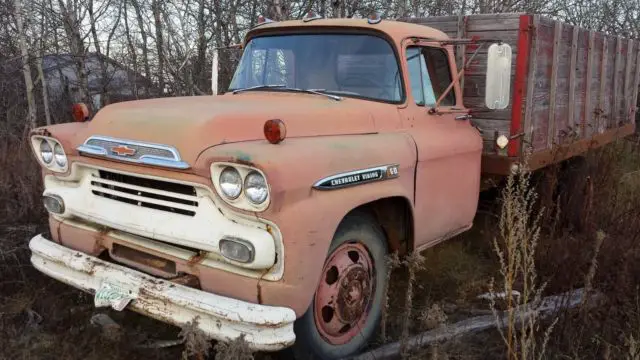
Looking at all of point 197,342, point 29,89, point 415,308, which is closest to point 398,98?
point 415,308

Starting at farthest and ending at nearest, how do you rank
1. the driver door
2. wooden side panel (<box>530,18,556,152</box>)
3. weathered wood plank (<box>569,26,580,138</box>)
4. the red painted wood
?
weathered wood plank (<box>569,26,580,138</box>), wooden side panel (<box>530,18,556,152</box>), the red painted wood, the driver door

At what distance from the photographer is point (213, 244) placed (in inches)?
107

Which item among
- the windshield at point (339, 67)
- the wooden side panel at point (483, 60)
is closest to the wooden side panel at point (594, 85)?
the wooden side panel at point (483, 60)

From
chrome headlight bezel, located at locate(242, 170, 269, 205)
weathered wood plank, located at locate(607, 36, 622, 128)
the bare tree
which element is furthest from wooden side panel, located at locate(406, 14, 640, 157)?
the bare tree

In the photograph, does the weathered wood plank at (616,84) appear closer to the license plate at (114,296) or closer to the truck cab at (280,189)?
the truck cab at (280,189)

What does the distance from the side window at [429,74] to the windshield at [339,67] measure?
0.20 metres

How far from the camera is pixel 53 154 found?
3.46 meters

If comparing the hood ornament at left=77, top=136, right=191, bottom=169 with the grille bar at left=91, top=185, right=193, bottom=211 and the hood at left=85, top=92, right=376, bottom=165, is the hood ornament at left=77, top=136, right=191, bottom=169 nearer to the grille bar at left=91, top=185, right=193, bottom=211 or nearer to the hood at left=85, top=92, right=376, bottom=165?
the hood at left=85, top=92, right=376, bottom=165

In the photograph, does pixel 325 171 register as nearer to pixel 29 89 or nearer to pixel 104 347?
pixel 104 347

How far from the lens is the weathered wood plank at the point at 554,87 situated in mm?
5152

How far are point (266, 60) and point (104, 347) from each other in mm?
2422

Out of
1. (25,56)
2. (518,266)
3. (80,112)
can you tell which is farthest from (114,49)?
(518,266)

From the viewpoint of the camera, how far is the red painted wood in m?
4.67

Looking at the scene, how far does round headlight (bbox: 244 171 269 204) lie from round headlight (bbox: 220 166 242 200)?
0.16 feet
